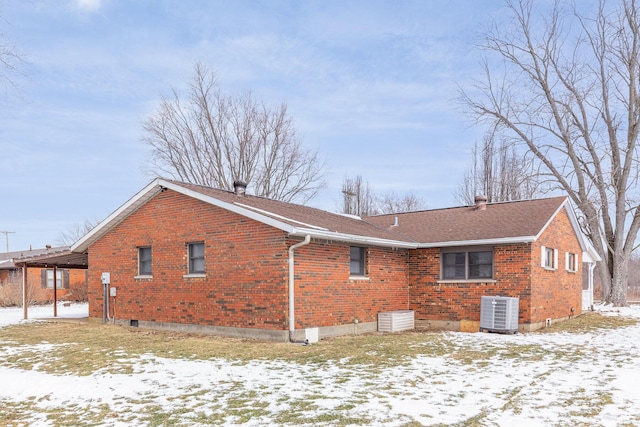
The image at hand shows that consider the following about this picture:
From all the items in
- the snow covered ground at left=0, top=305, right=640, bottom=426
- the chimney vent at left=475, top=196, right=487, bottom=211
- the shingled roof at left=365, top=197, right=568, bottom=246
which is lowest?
the snow covered ground at left=0, top=305, right=640, bottom=426

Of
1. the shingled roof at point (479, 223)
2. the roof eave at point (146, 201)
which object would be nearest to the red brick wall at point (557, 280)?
the shingled roof at point (479, 223)

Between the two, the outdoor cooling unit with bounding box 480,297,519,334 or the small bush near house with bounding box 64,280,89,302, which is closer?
the outdoor cooling unit with bounding box 480,297,519,334

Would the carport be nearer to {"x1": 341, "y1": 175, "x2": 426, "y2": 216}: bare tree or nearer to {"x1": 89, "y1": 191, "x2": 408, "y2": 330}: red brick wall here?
{"x1": 89, "y1": 191, "x2": 408, "y2": 330}: red brick wall

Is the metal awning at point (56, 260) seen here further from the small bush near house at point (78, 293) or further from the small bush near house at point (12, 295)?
the small bush near house at point (78, 293)

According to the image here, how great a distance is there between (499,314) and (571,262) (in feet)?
22.6

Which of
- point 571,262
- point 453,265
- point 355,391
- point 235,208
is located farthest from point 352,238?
point 571,262

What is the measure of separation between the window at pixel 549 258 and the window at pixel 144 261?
12.3 metres

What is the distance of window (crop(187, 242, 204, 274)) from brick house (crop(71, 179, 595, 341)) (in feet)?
0.16

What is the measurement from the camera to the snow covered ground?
6.22 metres

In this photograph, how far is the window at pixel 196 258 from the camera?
14586mm

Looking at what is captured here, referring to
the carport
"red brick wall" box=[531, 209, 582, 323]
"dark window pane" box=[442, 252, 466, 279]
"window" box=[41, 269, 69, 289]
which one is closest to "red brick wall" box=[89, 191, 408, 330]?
"dark window pane" box=[442, 252, 466, 279]

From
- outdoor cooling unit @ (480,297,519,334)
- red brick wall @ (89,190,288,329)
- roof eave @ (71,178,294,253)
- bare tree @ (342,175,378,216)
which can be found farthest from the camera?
bare tree @ (342,175,378,216)

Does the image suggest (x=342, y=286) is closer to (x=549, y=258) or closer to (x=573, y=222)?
(x=549, y=258)

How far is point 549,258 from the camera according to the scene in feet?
54.7
